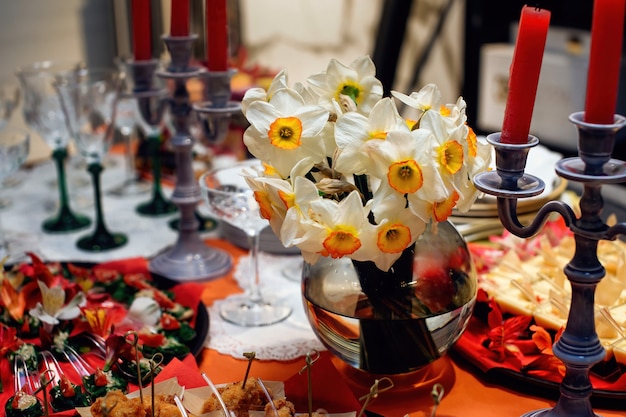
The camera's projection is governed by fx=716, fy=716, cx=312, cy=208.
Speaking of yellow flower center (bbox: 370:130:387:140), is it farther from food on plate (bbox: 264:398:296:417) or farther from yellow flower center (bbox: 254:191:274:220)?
food on plate (bbox: 264:398:296:417)

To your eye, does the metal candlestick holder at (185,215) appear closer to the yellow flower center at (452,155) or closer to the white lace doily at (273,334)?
the white lace doily at (273,334)

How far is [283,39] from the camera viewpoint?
2207mm

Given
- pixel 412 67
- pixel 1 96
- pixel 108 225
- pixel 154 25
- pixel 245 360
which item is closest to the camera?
pixel 245 360

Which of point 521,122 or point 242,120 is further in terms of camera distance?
point 242,120

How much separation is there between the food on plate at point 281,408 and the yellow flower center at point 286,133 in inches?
8.6

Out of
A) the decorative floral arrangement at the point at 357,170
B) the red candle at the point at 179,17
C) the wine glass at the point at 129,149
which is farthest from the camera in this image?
the wine glass at the point at 129,149

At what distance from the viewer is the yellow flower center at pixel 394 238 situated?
604 millimetres

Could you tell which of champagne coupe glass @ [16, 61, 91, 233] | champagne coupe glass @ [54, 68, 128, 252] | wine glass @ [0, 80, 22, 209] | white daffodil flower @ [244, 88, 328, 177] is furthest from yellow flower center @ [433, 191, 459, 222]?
wine glass @ [0, 80, 22, 209]

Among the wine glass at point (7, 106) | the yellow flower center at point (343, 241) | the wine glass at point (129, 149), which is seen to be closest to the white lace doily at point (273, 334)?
the yellow flower center at point (343, 241)

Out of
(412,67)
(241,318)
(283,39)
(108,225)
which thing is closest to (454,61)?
(412,67)

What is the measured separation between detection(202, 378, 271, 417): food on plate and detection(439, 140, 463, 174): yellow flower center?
0.25m

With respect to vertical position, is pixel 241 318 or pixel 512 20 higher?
pixel 512 20

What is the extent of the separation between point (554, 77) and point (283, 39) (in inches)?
34.1

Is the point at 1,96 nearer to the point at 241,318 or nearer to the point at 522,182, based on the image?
the point at 241,318
